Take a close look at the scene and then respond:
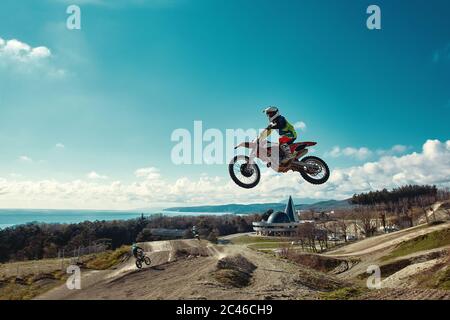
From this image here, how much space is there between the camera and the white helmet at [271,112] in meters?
11.5

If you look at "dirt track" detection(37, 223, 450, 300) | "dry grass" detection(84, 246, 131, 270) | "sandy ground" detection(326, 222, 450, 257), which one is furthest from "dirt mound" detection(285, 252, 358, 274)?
"dry grass" detection(84, 246, 131, 270)

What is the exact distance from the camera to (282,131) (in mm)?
12812

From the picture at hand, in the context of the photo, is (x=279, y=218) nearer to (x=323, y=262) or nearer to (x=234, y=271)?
(x=323, y=262)

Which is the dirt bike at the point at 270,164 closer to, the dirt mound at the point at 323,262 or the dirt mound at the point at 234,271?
the dirt mound at the point at 234,271

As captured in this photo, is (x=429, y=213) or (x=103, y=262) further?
(x=429, y=213)

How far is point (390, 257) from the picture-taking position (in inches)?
2793

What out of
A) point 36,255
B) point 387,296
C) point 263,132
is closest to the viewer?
point 263,132

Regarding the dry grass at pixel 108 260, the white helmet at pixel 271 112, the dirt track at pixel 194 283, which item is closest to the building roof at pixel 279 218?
the dirt track at pixel 194 283

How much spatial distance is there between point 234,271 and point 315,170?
55.7ft

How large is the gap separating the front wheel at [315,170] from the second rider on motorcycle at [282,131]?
1.39 meters

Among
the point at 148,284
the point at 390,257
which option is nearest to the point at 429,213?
the point at 390,257

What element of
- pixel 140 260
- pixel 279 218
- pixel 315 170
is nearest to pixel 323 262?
pixel 140 260
